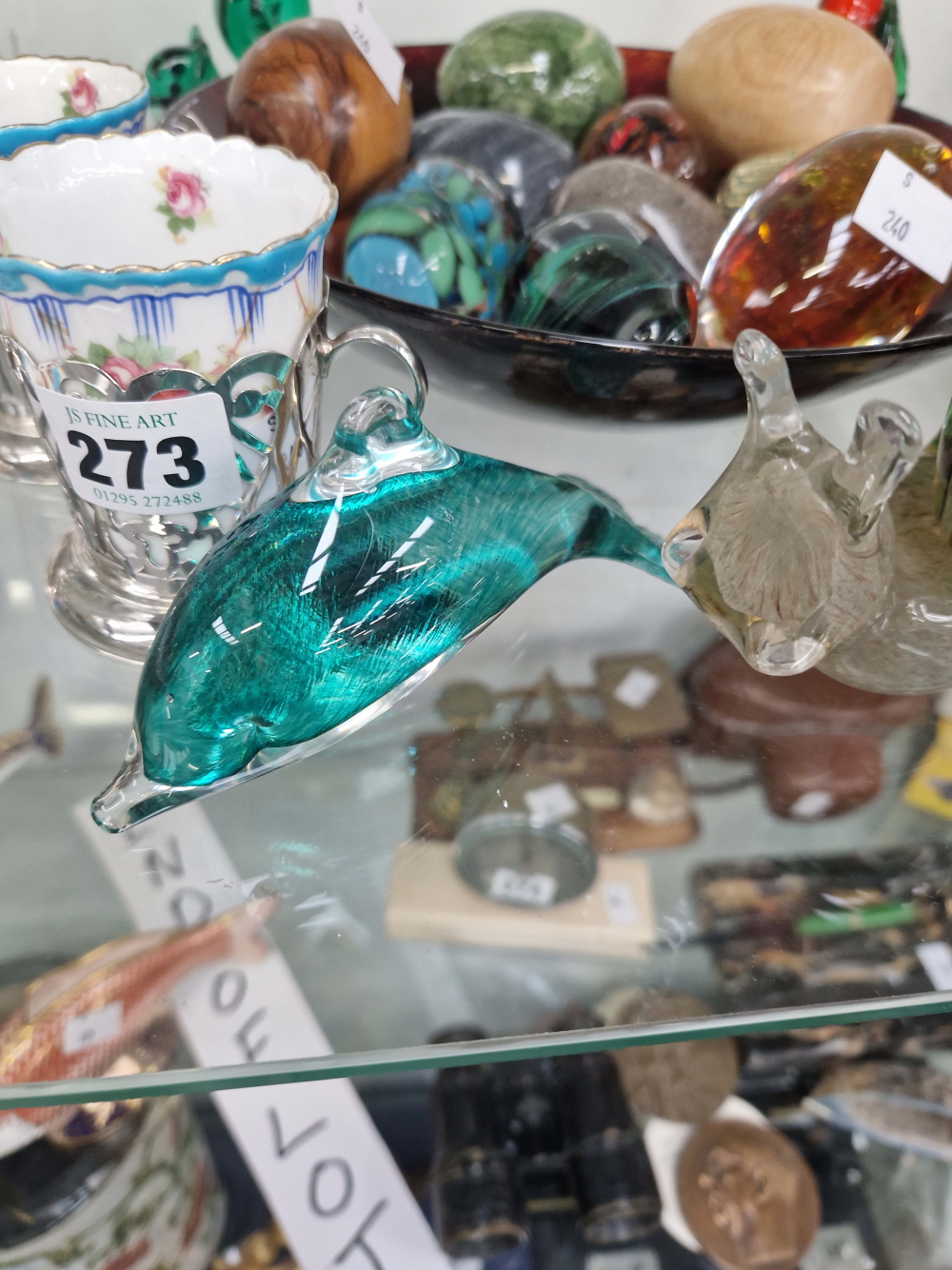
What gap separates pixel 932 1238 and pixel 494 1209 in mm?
184

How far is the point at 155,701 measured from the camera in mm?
267

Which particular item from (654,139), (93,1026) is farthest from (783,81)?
(93,1026)

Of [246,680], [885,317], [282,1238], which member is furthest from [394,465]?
[282,1238]

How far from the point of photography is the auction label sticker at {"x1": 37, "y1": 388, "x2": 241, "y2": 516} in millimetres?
286

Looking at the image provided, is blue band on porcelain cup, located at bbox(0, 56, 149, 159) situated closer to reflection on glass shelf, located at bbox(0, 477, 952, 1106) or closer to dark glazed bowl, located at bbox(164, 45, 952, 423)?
dark glazed bowl, located at bbox(164, 45, 952, 423)

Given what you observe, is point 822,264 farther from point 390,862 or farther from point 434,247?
point 390,862

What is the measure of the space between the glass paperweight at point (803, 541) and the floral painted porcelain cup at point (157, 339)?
10 centimetres

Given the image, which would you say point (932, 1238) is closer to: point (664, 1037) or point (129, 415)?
point (664, 1037)

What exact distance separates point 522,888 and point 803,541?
129 millimetres

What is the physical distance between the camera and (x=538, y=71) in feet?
1.66

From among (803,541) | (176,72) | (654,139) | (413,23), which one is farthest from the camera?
(413,23)

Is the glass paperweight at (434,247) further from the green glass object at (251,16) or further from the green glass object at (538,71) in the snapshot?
the green glass object at (251,16)

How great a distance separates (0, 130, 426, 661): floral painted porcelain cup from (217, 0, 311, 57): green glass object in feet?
0.92

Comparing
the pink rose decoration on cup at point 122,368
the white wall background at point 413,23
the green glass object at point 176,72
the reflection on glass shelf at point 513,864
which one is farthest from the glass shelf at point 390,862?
the white wall background at point 413,23
